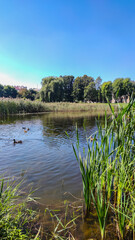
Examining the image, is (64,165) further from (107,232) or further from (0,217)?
(0,217)

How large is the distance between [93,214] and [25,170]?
2.78 m

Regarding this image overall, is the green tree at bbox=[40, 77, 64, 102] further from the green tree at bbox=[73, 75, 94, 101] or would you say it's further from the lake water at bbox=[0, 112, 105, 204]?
the lake water at bbox=[0, 112, 105, 204]

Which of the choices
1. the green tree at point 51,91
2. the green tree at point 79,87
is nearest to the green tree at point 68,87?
→ the green tree at point 79,87

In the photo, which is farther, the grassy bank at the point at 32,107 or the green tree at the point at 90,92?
the green tree at the point at 90,92

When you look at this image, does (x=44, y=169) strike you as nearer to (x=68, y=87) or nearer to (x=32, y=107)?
(x=32, y=107)

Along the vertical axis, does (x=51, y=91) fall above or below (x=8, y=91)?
below

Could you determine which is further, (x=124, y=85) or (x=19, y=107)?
(x=124, y=85)

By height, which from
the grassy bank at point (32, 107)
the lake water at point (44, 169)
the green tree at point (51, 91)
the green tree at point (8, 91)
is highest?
the green tree at point (8, 91)

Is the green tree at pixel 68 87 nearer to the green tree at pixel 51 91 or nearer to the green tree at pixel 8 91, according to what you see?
the green tree at pixel 51 91

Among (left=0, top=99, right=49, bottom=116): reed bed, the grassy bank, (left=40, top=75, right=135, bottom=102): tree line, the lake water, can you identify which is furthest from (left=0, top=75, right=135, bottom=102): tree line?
the lake water

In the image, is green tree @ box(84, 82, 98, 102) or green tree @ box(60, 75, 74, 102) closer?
green tree @ box(84, 82, 98, 102)

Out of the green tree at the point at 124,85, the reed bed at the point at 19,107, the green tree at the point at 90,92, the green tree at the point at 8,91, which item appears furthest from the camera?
the green tree at the point at 8,91

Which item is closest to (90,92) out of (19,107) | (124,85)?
(124,85)

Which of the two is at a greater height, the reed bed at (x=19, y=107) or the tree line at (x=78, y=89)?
the tree line at (x=78, y=89)
